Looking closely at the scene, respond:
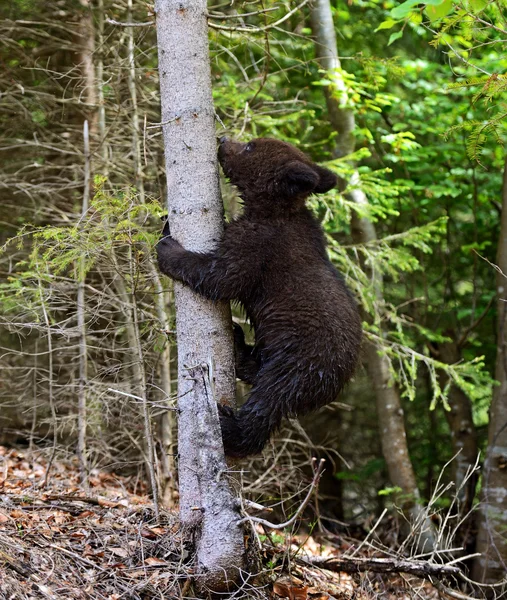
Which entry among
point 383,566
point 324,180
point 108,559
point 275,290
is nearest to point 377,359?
point 324,180

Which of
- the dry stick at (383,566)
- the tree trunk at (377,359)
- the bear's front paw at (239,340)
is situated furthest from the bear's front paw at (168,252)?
the tree trunk at (377,359)

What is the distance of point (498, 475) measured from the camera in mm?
8133

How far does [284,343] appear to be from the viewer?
14.6 ft

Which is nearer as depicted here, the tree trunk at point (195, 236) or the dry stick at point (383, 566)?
the tree trunk at point (195, 236)

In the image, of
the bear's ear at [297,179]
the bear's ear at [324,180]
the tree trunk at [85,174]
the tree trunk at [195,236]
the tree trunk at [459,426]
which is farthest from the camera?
the tree trunk at [459,426]

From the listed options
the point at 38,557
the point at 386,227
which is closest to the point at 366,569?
the point at 38,557

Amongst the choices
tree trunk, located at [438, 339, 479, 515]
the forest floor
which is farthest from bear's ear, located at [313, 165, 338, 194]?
tree trunk, located at [438, 339, 479, 515]

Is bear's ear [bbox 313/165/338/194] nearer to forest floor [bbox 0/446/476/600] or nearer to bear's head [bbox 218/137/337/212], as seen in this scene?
bear's head [bbox 218/137/337/212]

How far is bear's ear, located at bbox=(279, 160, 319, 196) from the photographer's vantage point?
4.61 m

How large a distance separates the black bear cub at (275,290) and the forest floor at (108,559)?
0.82 meters

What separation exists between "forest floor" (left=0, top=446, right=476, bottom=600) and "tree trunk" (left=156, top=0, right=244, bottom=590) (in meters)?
0.30

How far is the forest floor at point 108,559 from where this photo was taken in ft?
12.5

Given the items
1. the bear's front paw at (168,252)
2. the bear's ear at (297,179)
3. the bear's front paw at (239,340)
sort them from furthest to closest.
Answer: the bear's front paw at (239,340), the bear's ear at (297,179), the bear's front paw at (168,252)

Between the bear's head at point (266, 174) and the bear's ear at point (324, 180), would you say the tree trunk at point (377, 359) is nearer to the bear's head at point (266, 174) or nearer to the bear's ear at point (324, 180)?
the bear's ear at point (324, 180)
